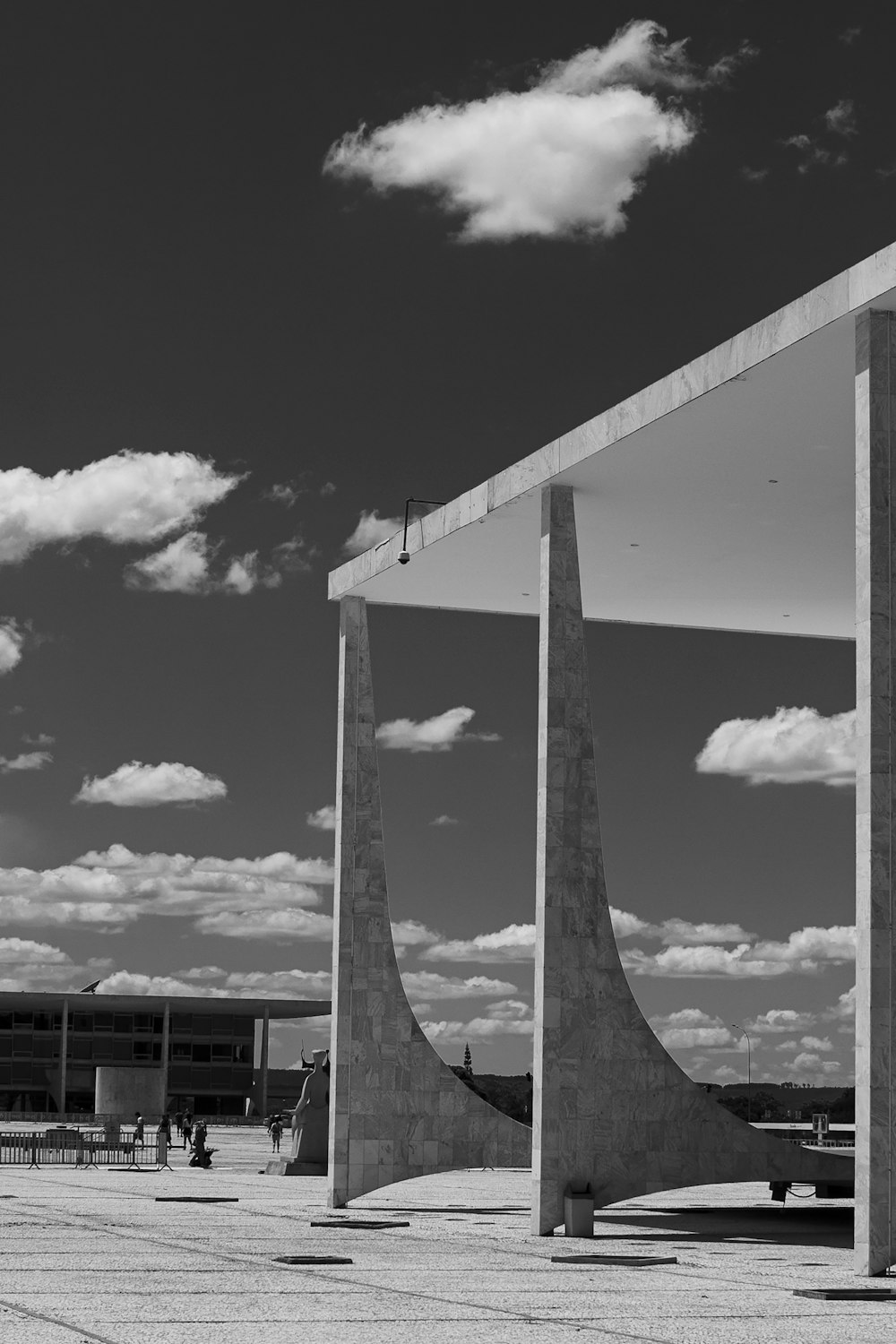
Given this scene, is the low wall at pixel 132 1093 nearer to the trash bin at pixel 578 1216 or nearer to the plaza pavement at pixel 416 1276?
the plaza pavement at pixel 416 1276

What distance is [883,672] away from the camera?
1827cm

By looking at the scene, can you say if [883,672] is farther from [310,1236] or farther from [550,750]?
[310,1236]

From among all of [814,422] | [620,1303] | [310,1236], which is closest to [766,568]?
[814,422]

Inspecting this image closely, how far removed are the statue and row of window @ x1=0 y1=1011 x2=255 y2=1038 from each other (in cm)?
6690

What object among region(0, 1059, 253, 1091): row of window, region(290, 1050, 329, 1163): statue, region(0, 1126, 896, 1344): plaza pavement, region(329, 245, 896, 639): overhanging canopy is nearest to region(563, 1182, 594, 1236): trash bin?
region(0, 1126, 896, 1344): plaza pavement

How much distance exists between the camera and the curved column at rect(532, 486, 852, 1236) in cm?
2423

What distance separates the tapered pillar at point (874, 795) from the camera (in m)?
17.6

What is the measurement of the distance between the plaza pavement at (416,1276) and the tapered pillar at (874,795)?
2.73ft

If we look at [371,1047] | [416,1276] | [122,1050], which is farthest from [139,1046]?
[416,1276]

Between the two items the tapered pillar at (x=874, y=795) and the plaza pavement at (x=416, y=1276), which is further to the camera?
the tapered pillar at (x=874, y=795)

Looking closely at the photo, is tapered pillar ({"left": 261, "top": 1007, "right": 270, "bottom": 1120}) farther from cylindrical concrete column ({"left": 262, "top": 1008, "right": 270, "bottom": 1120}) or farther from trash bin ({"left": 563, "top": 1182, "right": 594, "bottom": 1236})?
trash bin ({"left": 563, "top": 1182, "right": 594, "bottom": 1236})

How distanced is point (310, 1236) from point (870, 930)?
Result: 8728 mm

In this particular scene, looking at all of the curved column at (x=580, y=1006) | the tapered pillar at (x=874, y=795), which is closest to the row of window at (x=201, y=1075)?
the curved column at (x=580, y=1006)

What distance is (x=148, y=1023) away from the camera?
109688 millimetres
